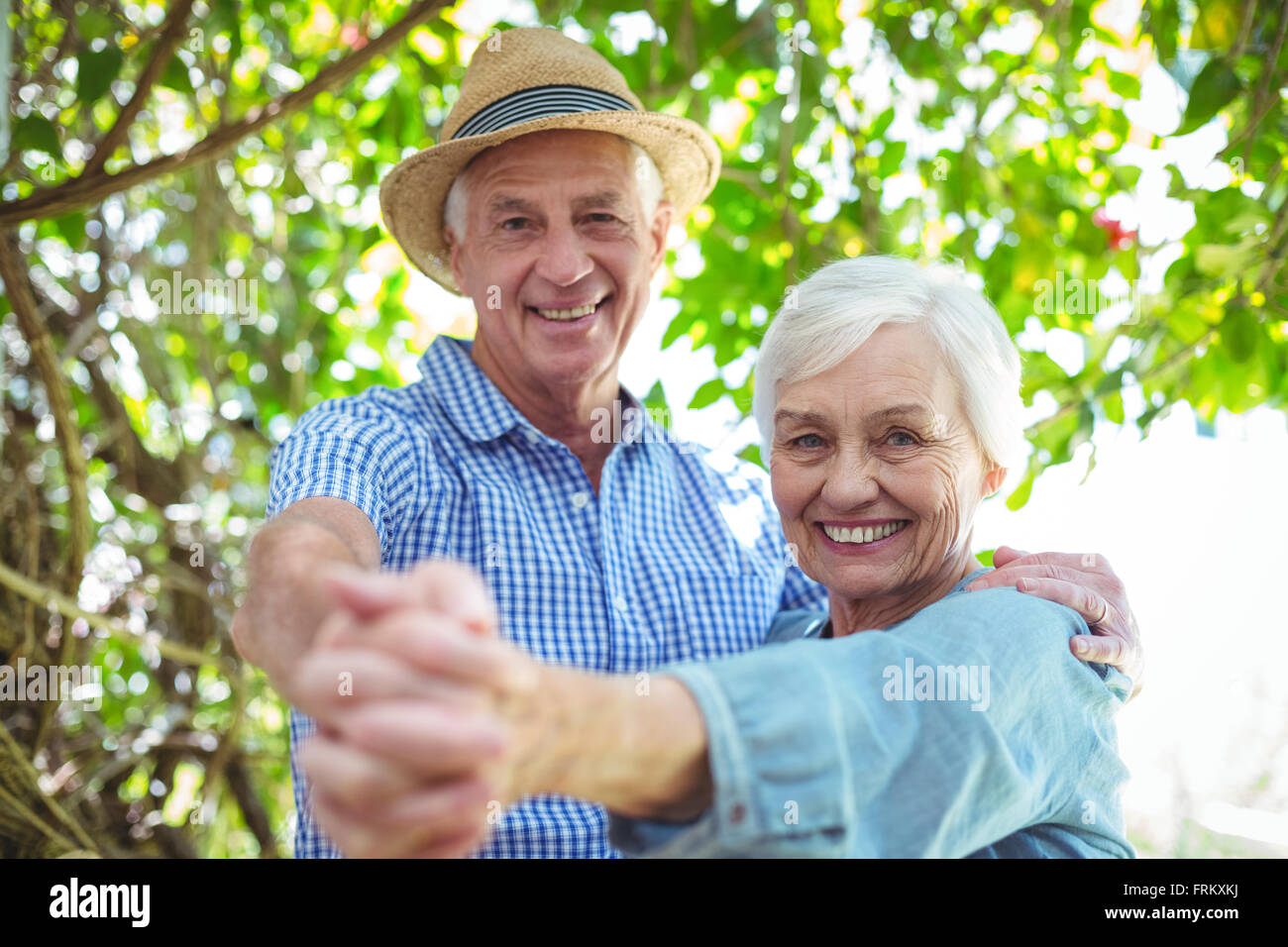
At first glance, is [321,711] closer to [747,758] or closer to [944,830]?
[747,758]

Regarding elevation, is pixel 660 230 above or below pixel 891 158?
below

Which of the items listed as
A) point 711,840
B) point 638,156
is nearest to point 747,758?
point 711,840

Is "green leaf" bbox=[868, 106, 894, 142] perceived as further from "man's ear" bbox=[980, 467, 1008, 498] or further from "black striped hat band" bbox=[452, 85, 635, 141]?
"man's ear" bbox=[980, 467, 1008, 498]

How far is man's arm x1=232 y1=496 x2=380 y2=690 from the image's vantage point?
3.65 feet

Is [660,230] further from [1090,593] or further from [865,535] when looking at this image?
[1090,593]

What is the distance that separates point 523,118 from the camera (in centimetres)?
200

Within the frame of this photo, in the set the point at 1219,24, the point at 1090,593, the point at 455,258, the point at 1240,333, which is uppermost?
the point at 1219,24

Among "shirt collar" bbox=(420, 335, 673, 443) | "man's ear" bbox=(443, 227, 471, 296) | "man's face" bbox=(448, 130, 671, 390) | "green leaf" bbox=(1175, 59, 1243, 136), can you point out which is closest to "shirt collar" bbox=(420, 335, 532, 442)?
"shirt collar" bbox=(420, 335, 673, 443)

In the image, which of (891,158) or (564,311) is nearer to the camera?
(564,311)

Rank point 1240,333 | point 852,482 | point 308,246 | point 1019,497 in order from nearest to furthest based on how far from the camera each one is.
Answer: point 852,482, point 1240,333, point 1019,497, point 308,246

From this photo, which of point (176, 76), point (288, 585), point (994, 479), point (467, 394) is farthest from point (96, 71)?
point (994, 479)

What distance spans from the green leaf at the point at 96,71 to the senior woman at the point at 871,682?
4.67 feet

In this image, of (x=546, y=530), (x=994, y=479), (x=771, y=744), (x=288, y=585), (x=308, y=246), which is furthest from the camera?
(x=308, y=246)

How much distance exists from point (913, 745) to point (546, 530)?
101 centimetres
